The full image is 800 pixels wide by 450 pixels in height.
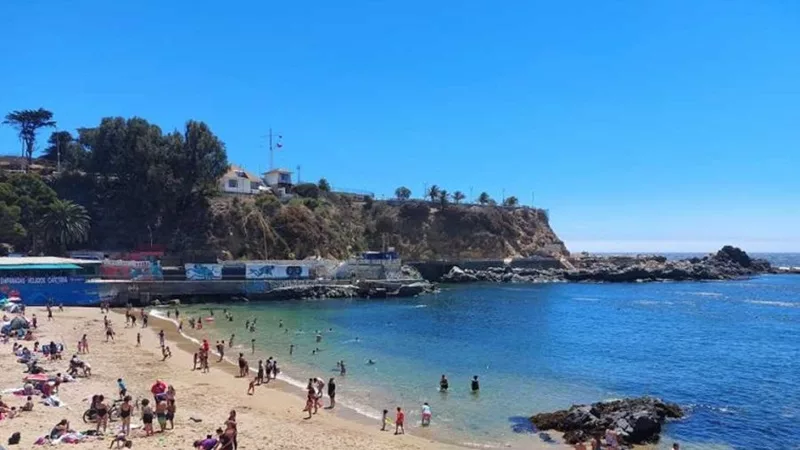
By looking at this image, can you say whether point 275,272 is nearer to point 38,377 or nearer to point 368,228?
point 38,377

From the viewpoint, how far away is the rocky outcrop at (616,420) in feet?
72.3

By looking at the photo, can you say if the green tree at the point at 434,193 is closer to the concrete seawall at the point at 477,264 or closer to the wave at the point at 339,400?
the concrete seawall at the point at 477,264

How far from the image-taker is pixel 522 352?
41500mm

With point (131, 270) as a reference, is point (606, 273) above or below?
below

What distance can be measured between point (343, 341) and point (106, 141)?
59.1m

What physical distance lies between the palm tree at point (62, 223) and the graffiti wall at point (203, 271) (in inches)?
615

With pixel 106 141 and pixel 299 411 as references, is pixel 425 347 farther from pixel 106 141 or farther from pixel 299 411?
pixel 106 141

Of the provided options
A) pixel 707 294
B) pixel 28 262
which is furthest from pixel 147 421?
pixel 707 294

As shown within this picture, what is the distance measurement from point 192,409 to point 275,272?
1957 inches

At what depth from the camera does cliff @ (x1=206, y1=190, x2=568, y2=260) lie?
8650 centimetres

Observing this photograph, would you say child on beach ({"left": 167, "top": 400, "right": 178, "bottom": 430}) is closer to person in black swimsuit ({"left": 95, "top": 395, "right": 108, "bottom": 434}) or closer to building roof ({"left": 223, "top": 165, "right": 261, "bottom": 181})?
person in black swimsuit ({"left": 95, "top": 395, "right": 108, "bottom": 434})

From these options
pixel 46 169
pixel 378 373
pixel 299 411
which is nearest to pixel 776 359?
pixel 378 373

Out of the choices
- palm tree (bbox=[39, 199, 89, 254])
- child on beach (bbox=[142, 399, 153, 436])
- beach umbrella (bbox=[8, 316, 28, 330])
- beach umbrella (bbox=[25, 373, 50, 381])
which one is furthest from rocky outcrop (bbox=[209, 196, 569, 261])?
child on beach (bbox=[142, 399, 153, 436])

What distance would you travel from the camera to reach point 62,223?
7156cm
